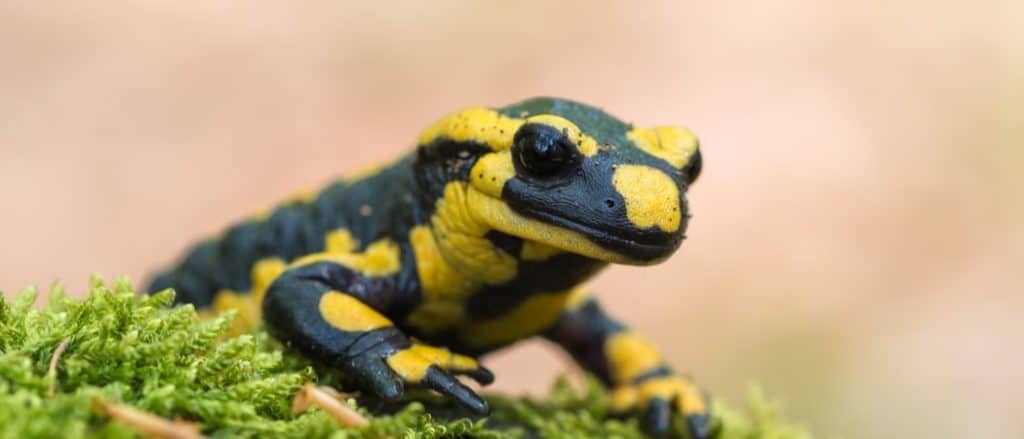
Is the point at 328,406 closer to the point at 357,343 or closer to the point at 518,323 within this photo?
the point at 357,343

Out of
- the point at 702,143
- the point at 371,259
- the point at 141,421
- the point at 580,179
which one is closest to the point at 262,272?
the point at 371,259

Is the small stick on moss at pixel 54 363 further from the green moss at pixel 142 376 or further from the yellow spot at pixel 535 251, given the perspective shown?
the yellow spot at pixel 535 251

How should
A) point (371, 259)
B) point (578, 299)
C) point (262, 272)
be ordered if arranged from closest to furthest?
point (371, 259) < point (262, 272) < point (578, 299)

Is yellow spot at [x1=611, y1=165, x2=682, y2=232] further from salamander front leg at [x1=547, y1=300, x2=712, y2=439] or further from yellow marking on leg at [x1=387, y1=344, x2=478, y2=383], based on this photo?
salamander front leg at [x1=547, y1=300, x2=712, y2=439]

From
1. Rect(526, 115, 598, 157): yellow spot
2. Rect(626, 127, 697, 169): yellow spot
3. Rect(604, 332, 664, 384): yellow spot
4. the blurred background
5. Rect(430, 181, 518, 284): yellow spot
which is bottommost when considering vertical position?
Rect(430, 181, 518, 284): yellow spot

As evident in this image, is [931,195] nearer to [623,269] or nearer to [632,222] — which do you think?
[623,269]

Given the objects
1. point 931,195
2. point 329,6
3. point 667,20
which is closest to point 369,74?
point 329,6

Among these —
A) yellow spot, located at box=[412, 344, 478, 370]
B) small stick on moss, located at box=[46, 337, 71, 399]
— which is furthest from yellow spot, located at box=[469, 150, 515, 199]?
small stick on moss, located at box=[46, 337, 71, 399]
